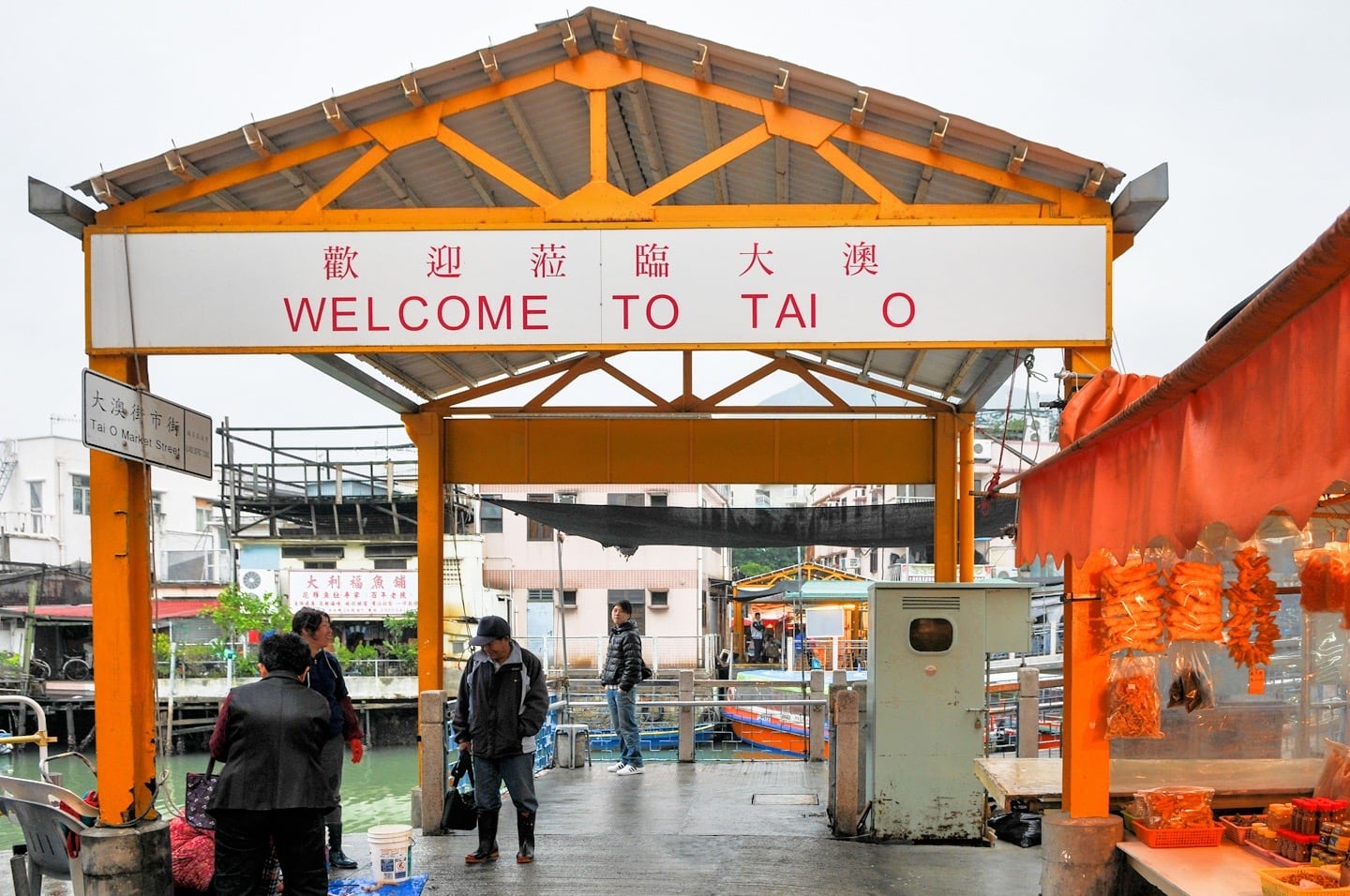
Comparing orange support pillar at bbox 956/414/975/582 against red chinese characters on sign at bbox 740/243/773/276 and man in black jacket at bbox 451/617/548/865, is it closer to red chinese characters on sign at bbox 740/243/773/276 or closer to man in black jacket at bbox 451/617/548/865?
man in black jacket at bbox 451/617/548/865

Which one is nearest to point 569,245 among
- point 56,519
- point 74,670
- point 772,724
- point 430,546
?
point 430,546

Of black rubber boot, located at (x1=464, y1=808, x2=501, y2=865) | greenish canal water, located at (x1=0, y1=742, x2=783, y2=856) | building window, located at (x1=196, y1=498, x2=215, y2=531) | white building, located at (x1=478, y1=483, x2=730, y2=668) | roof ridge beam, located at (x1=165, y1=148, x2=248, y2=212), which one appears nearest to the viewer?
roof ridge beam, located at (x1=165, y1=148, x2=248, y2=212)

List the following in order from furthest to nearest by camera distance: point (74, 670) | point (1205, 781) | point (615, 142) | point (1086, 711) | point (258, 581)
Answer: point (74, 670), point (258, 581), point (615, 142), point (1205, 781), point (1086, 711)

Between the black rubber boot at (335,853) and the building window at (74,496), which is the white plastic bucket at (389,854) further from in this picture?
the building window at (74,496)

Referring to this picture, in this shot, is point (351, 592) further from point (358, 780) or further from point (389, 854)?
point (389, 854)

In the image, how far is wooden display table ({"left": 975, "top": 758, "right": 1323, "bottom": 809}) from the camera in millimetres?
6641

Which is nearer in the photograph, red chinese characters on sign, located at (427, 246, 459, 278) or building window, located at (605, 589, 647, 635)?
red chinese characters on sign, located at (427, 246, 459, 278)

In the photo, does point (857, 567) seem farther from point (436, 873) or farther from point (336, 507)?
point (436, 873)

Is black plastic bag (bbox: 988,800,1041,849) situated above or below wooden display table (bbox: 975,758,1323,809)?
below

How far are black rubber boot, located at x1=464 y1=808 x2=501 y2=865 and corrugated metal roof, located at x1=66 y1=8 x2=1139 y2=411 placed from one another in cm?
352

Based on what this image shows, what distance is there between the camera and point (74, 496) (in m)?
44.3

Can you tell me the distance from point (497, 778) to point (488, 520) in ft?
107

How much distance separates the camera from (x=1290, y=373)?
3.31 m

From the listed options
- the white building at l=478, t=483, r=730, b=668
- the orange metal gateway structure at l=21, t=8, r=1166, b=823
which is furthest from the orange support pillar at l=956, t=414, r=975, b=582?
the white building at l=478, t=483, r=730, b=668
